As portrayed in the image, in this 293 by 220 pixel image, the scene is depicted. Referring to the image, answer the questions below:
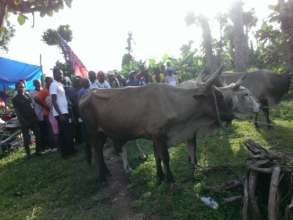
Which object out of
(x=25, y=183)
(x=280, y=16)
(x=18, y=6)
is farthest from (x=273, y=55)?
(x=18, y=6)

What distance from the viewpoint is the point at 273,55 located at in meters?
11.8

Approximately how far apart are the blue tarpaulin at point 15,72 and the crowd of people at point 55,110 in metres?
6.82

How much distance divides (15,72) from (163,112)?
1237cm

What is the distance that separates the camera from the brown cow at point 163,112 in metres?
6.60

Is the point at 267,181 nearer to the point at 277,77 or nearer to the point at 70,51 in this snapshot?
the point at 277,77

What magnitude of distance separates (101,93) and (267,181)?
3.48 m

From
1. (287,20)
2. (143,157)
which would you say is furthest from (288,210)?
(287,20)

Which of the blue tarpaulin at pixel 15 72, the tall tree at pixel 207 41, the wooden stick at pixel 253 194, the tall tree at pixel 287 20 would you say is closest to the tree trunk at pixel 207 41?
the tall tree at pixel 207 41

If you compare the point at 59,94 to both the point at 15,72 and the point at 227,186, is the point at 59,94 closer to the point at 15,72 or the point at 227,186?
the point at 227,186

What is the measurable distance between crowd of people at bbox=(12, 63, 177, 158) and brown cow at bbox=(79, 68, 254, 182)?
1985 millimetres

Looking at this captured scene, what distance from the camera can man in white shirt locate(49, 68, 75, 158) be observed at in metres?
8.87

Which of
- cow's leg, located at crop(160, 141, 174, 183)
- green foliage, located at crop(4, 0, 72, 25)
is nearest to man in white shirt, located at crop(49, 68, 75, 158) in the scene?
cow's leg, located at crop(160, 141, 174, 183)

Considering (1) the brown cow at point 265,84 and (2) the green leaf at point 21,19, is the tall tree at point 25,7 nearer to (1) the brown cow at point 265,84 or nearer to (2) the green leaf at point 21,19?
(2) the green leaf at point 21,19

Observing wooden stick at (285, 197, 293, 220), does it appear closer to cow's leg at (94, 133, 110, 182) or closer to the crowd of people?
cow's leg at (94, 133, 110, 182)
